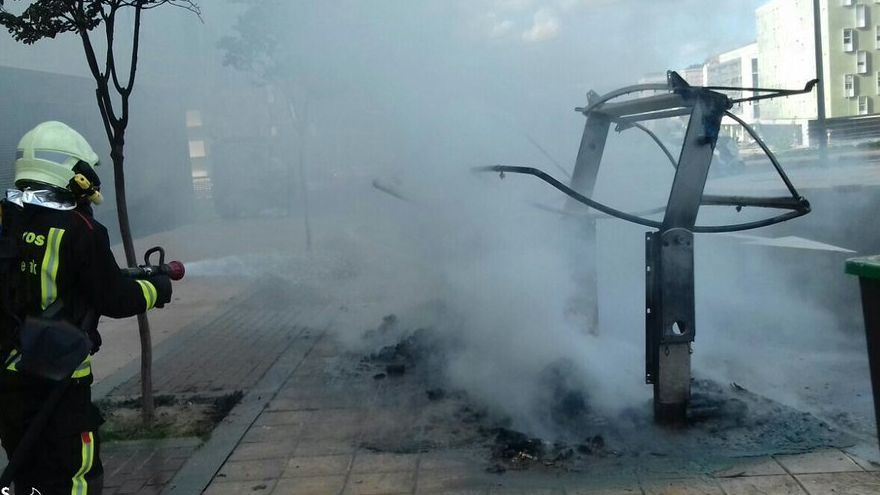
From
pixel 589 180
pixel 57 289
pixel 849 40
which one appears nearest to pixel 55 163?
pixel 57 289

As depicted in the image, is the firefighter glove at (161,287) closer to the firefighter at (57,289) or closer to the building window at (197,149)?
the firefighter at (57,289)

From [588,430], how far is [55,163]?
103 inches

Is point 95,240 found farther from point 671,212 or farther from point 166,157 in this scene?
point 166,157

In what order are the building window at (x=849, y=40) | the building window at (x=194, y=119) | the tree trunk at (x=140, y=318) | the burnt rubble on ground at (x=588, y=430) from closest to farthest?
the burnt rubble on ground at (x=588, y=430) < the tree trunk at (x=140, y=318) < the building window at (x=194, y=119) < the building window at (x=849, y=40)

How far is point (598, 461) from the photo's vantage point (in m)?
3.28

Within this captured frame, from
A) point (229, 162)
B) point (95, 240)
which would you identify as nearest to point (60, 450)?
point (95, 240)

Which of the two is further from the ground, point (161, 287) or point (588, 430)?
point (161, 287)

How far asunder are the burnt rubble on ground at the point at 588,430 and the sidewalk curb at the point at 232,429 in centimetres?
76

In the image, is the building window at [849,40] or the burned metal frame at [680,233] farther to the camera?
the building window at [849,40]

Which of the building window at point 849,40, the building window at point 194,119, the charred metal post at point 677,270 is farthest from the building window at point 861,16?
the charred metal post at point 677,270

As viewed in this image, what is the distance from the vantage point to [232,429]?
3975mm

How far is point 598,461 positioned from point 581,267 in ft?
4.85

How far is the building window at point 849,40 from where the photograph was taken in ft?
73.5

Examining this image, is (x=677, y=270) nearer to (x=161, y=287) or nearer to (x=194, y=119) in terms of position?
(x=161, y=287)
